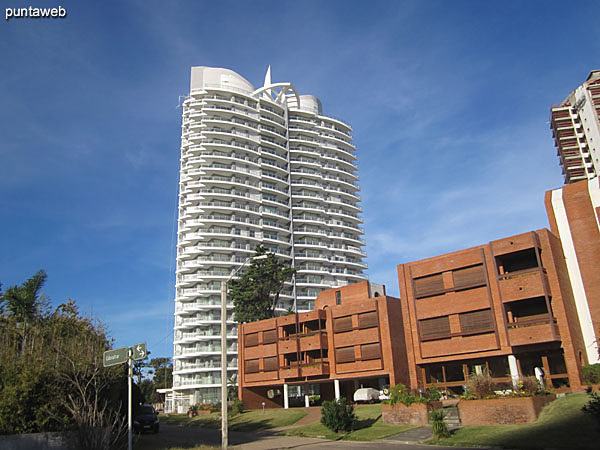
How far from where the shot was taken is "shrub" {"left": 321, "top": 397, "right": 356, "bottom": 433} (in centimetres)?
3166

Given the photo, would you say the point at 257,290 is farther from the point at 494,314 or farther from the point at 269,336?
the point at 494,314

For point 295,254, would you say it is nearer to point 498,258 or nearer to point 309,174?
point 309,174

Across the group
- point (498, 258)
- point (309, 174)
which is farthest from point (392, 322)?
point (309, 174)

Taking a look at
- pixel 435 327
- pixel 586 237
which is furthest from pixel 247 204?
pixel 586 237

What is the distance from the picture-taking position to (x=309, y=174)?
116812mm

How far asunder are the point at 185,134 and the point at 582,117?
88656 millimetres

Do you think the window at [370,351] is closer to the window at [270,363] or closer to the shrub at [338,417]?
the window at [270,363]

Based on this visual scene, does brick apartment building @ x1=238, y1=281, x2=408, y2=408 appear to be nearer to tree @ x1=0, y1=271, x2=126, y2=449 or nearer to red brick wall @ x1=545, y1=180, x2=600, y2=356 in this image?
red brick wall @ x1=545, y1=180, x2=600, y2=356

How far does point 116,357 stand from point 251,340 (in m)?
42.9

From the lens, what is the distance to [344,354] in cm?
4994

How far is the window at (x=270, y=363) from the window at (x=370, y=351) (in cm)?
→ 1280

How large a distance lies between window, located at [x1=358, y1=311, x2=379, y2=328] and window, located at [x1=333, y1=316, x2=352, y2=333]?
1301 mm

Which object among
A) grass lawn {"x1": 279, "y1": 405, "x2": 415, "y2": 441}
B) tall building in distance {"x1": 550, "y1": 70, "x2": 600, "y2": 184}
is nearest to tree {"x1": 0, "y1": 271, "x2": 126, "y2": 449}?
grass lawn {"x1": 279, "y1": 405, "x2": 415, "y2": 441}

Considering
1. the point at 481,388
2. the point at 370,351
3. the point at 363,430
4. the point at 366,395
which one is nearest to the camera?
the point at 481,388
